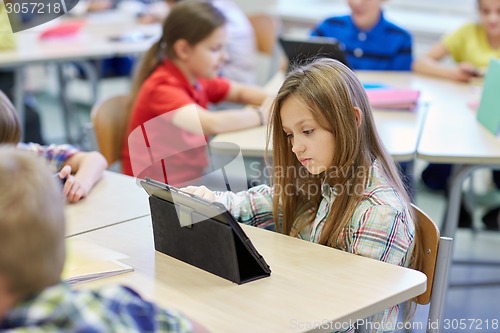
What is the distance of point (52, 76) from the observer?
6012 millimetres

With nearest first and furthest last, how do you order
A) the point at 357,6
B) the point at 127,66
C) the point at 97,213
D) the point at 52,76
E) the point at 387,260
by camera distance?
the point at 387,260 → the point at 97,213 → the point at 357,6 → the point at 127,66 → the point at 52,76

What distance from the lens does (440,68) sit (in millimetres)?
3266

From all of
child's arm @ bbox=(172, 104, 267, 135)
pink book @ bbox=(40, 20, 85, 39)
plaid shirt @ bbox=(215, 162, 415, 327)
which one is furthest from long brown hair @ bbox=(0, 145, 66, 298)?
pink book @ bbox=(40, 20, 85, 39)

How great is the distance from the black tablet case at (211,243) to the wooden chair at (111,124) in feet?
3.30

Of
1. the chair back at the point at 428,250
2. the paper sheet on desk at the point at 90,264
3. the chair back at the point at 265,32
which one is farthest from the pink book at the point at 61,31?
the chair back at the point at 428,250

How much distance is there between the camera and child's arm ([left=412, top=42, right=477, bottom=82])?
3.19m

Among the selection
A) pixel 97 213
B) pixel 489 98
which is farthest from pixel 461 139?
pixel 97 213

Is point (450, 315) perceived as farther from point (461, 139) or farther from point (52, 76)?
point (52, 76)

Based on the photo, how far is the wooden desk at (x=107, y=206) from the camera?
1.75 metres

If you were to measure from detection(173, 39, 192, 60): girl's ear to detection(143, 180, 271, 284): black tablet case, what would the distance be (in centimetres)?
116

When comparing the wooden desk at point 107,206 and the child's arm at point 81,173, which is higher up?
the child's arm at point 81,173

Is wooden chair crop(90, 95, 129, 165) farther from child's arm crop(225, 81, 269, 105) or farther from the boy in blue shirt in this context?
the boy in blue shirt

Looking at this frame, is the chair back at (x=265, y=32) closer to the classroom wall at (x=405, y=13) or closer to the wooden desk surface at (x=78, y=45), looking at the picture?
the wooden desk surface at (x=78, y=45)

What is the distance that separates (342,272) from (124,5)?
401cm
